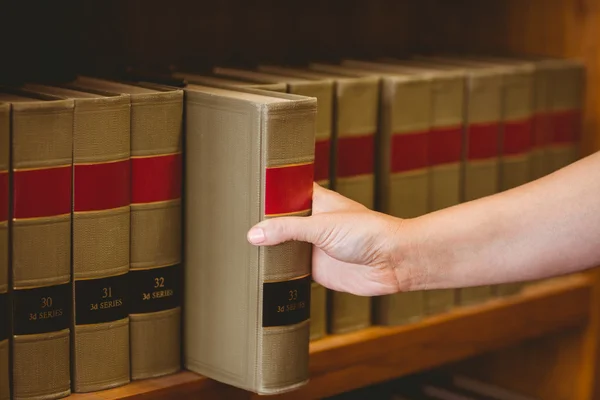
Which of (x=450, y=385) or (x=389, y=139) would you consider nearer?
(x=389, y=139)

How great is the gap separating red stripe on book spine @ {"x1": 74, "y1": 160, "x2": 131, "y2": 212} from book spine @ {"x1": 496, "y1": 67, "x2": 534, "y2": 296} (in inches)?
24.1

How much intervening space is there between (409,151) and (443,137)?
0.22ft

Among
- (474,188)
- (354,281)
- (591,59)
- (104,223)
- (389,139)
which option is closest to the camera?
(104,223)

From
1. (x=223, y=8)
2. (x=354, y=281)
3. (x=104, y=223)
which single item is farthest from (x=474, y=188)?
(x=104, y=223)

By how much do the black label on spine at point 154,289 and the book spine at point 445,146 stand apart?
15.9 inches

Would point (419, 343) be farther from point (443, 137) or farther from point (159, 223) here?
point (159, 223)

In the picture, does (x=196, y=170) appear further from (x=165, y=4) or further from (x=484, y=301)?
(x=484, y=301)

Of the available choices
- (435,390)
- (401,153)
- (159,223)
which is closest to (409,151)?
(401,153)

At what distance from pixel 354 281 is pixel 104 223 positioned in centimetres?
30

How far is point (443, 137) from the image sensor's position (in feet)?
4.50

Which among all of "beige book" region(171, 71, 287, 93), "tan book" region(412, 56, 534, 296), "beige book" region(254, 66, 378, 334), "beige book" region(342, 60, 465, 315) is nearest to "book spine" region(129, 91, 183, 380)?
"beige book" region(171, 71, 287, 93)

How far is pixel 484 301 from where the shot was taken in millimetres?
1495

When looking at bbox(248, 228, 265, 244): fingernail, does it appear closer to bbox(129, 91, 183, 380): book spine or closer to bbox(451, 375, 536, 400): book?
bbox(129, 91, 183, 380): book spine

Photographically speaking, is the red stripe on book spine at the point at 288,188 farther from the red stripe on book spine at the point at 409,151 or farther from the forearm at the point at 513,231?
the red stripe on book spine at the point at 409,151
